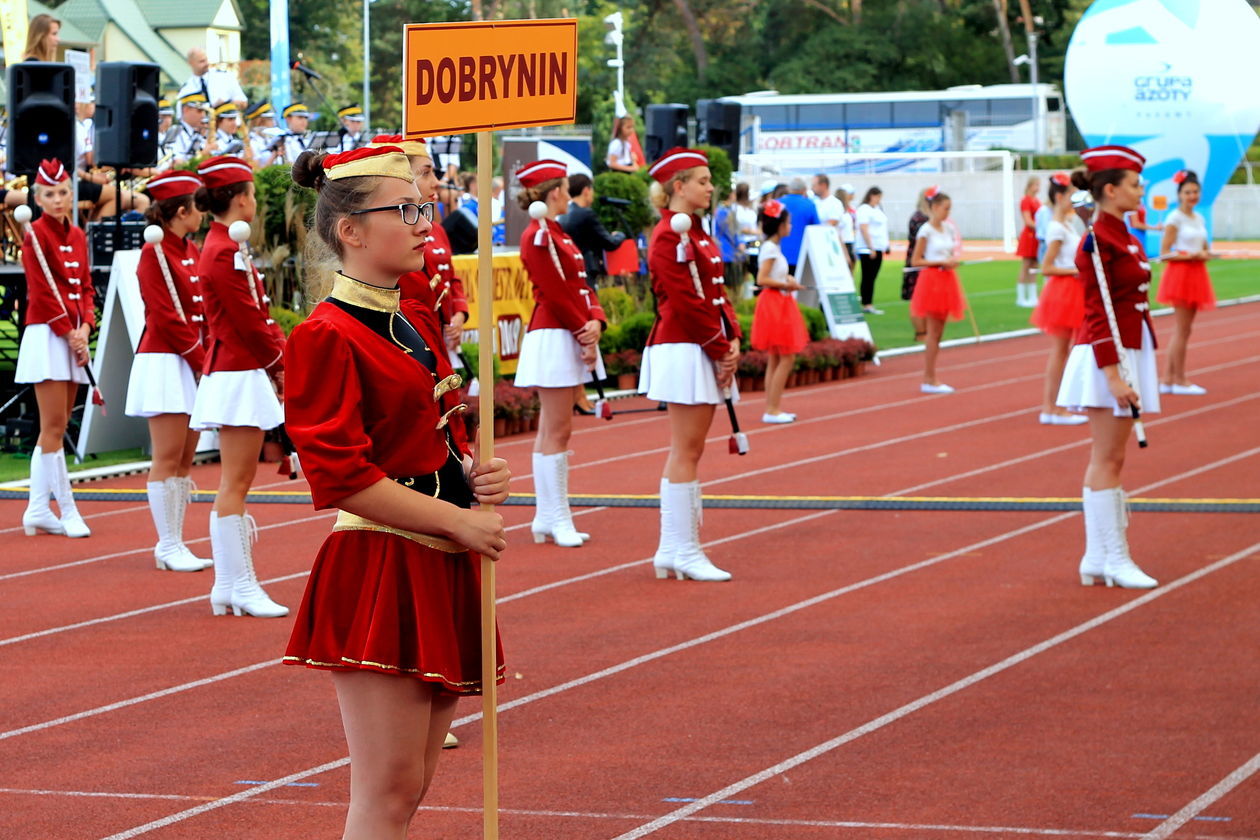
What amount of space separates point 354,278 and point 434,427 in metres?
0.35

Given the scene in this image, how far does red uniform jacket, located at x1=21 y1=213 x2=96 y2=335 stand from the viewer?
34.3ft

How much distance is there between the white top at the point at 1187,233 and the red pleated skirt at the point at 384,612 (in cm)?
1515

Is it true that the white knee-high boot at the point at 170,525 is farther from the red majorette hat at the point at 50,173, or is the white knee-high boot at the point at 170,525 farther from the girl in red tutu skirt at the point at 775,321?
the girl in red tutu skirt at the point at 775,321

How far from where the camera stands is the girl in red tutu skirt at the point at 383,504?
3.69 meters

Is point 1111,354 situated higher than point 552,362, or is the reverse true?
point 1111,354

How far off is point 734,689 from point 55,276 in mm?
5360

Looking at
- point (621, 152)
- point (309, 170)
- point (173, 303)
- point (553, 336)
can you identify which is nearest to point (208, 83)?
point (621, 152)

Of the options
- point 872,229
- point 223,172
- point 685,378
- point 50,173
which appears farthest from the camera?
point 872,229

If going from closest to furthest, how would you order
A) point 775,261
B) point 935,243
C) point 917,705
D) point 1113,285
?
point 917,705 → point 1113,285 → point 775,261 → point 935,243

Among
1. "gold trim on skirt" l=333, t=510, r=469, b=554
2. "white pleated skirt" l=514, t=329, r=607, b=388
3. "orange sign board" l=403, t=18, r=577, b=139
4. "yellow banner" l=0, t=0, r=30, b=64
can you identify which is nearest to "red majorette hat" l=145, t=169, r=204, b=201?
"white pleated skirt" l=514, t=329, r=607, b=388

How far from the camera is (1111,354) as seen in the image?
8516 mm

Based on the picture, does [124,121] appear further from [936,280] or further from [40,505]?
[936,280]

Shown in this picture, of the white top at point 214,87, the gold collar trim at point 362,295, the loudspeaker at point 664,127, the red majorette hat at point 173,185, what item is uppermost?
the white top at point 214,87

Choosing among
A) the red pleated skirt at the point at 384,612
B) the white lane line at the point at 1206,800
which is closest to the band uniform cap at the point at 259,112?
the white lane line at the point at 1206,800
